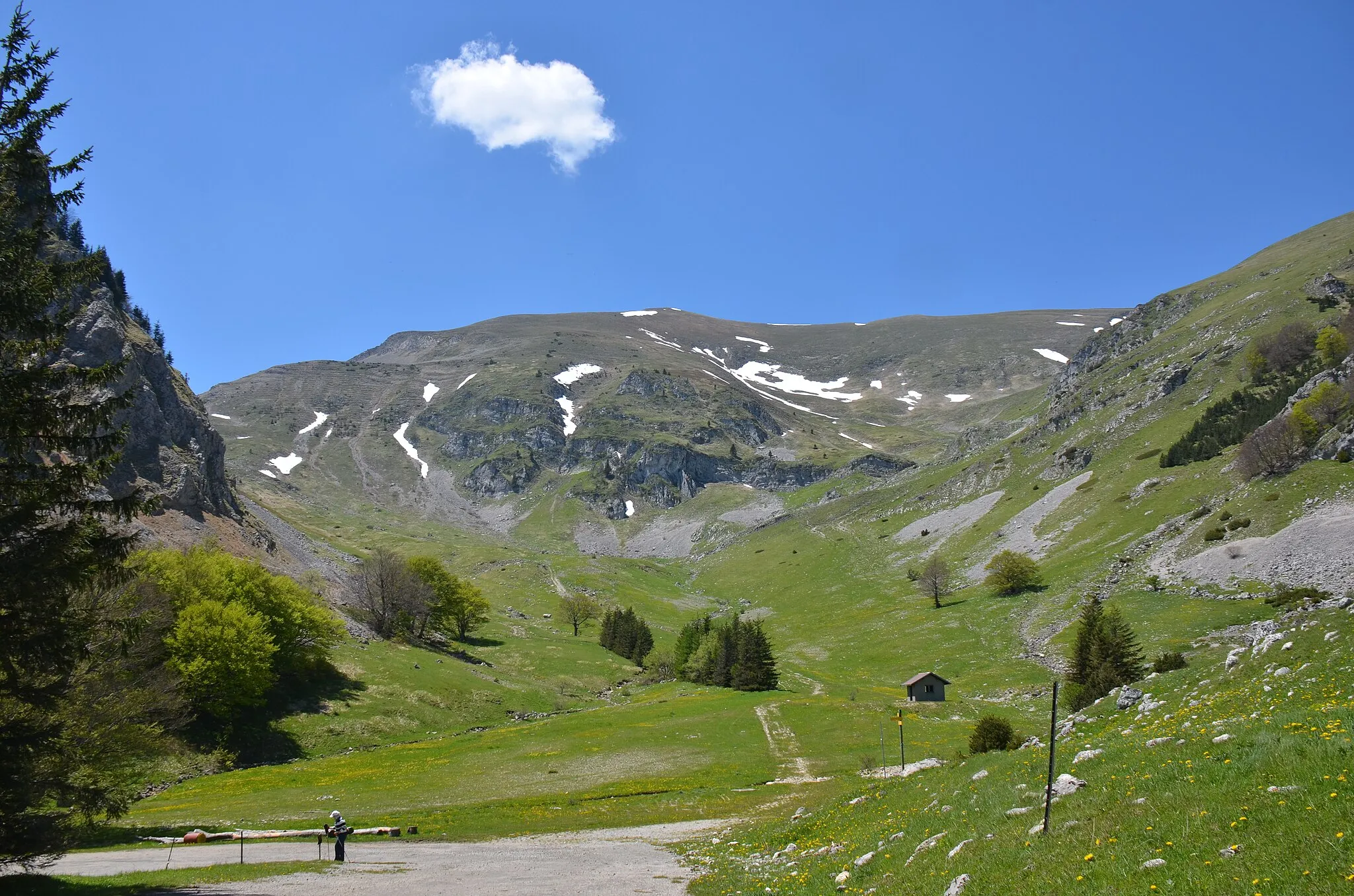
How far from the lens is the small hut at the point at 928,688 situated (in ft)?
233

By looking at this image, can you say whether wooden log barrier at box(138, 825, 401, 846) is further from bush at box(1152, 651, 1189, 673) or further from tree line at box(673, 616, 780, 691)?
tree line at box(673, 616, 780, 691)

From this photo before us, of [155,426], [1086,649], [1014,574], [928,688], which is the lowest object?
[928,688]

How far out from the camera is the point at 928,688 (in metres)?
71.2

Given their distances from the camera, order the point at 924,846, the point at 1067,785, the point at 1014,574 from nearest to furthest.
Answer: the point at 1067,785 → the point at 924,846 → the point at 1014,574

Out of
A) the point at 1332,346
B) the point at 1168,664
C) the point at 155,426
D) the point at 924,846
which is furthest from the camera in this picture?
the point at 155,426

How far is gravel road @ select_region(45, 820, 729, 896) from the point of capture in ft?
71.0

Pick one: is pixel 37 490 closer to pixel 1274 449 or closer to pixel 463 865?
pixel 463 865

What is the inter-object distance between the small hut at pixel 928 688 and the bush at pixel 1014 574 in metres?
35.4

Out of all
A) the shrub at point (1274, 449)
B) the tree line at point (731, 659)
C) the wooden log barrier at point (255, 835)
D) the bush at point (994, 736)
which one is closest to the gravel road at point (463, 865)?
the wooden log barrier at point (255, 835)

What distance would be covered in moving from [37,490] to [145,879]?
13.5 meters

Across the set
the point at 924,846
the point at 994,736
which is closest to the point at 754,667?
the point at 994,736

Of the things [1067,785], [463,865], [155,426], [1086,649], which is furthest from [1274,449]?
→ [155,426]

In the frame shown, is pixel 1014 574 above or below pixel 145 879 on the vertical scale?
below

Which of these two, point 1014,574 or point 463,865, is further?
point 1014,574
